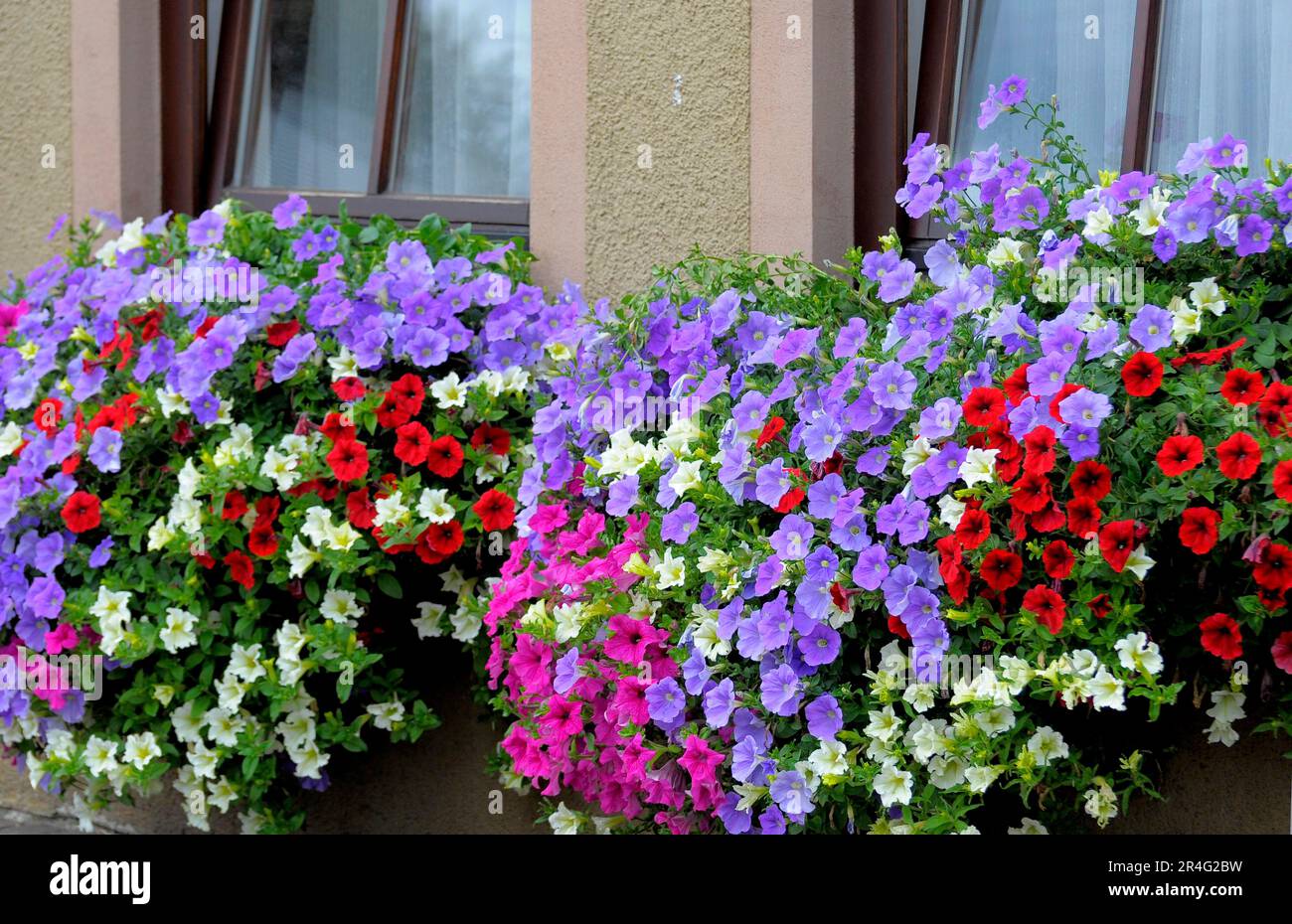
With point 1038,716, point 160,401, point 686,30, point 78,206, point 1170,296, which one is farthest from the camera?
point 78,206

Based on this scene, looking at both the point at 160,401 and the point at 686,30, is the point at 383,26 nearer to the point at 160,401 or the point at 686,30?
the point at 686,30

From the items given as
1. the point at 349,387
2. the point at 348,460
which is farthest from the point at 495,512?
the point at 349,387

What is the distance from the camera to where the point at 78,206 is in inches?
163

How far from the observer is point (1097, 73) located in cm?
358

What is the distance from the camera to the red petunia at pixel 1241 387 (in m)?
2.24

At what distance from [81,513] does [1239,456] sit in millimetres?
2557

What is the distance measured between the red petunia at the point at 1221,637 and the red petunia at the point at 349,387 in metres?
1.91

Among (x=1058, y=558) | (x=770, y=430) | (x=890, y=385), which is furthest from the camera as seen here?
(x=770, y=430)

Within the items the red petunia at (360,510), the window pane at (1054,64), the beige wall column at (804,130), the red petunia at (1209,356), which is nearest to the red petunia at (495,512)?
the red petunia at (360,510)

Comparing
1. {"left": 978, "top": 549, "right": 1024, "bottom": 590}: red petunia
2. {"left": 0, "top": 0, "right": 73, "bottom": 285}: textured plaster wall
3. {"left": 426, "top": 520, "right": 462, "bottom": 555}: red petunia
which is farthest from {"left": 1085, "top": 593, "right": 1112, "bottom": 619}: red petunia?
{"left": 0, "top": 0, "right": 73, "bottom": 285}: textured plaster wall

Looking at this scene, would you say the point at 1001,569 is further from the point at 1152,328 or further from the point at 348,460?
the point at 348,460

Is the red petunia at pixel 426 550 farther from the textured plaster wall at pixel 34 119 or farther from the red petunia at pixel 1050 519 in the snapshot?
the textured plaster wall at pixel 34 119
